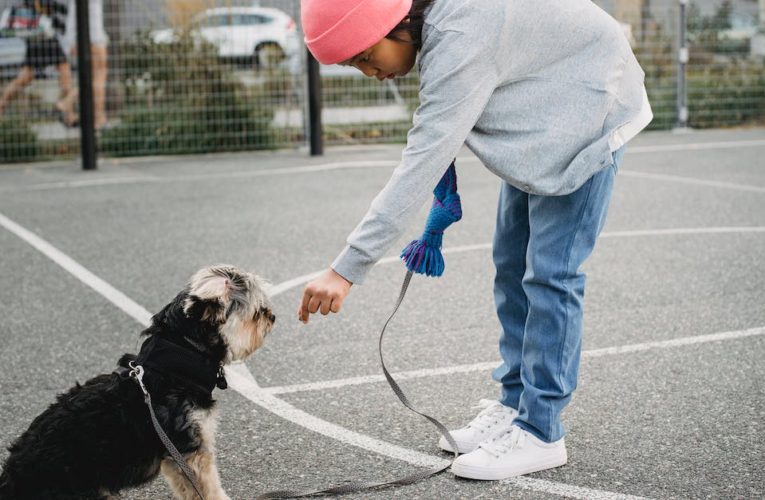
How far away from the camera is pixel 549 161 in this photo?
122 inches

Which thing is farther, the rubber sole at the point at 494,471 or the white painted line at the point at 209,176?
the white painted line at the point at 209,176

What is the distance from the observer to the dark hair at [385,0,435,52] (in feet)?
9.69

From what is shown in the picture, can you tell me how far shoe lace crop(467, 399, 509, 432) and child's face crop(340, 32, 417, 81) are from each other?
1.43m

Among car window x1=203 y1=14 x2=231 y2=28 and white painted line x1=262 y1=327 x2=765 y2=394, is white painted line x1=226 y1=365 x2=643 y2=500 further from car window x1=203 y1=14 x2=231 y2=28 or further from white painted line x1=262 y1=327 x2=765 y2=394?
car window x1=203 y1=14 x2=231 y2=28

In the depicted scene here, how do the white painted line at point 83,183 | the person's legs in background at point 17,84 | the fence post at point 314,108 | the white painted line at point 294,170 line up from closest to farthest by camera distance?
the white painted line at point 83,183 → the white painted line at point 294,170 → the fence post at point 314,108 → the person's legs in background at point 17,84

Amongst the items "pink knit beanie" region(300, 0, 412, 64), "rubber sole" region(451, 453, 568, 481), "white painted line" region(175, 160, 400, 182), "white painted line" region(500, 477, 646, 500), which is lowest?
"white painted line" region(500, 477, 646, 500)

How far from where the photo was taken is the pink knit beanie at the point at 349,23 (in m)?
2.83

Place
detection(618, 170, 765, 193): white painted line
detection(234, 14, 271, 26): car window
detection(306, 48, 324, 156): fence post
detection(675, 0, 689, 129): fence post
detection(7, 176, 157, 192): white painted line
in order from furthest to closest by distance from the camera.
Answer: detection(675, 0, 689, 129): fence post
detection(234, 14, 271, 26): car window
detection(306, 48, 324, 156): fence post
detection(7, 176, 157, 192): white painted line
detection(618, 170, 765, 193): white painted line

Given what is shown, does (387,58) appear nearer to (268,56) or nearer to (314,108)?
(314,108)

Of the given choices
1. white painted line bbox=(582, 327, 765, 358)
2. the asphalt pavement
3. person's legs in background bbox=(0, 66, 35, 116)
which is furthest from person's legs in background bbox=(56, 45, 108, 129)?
white painted line bbox=(582, 327, 765, 358)

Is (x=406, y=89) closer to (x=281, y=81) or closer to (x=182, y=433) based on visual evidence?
(x=281, y=81)

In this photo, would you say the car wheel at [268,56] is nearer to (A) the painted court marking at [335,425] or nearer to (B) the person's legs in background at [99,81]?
(B) the person's legs in background at [99,81]

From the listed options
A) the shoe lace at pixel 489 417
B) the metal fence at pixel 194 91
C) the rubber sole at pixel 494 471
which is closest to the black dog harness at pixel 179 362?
the rubber sole at pixel 494 471

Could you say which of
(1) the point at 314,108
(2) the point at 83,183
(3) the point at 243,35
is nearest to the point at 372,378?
(2) the point at 83,183
